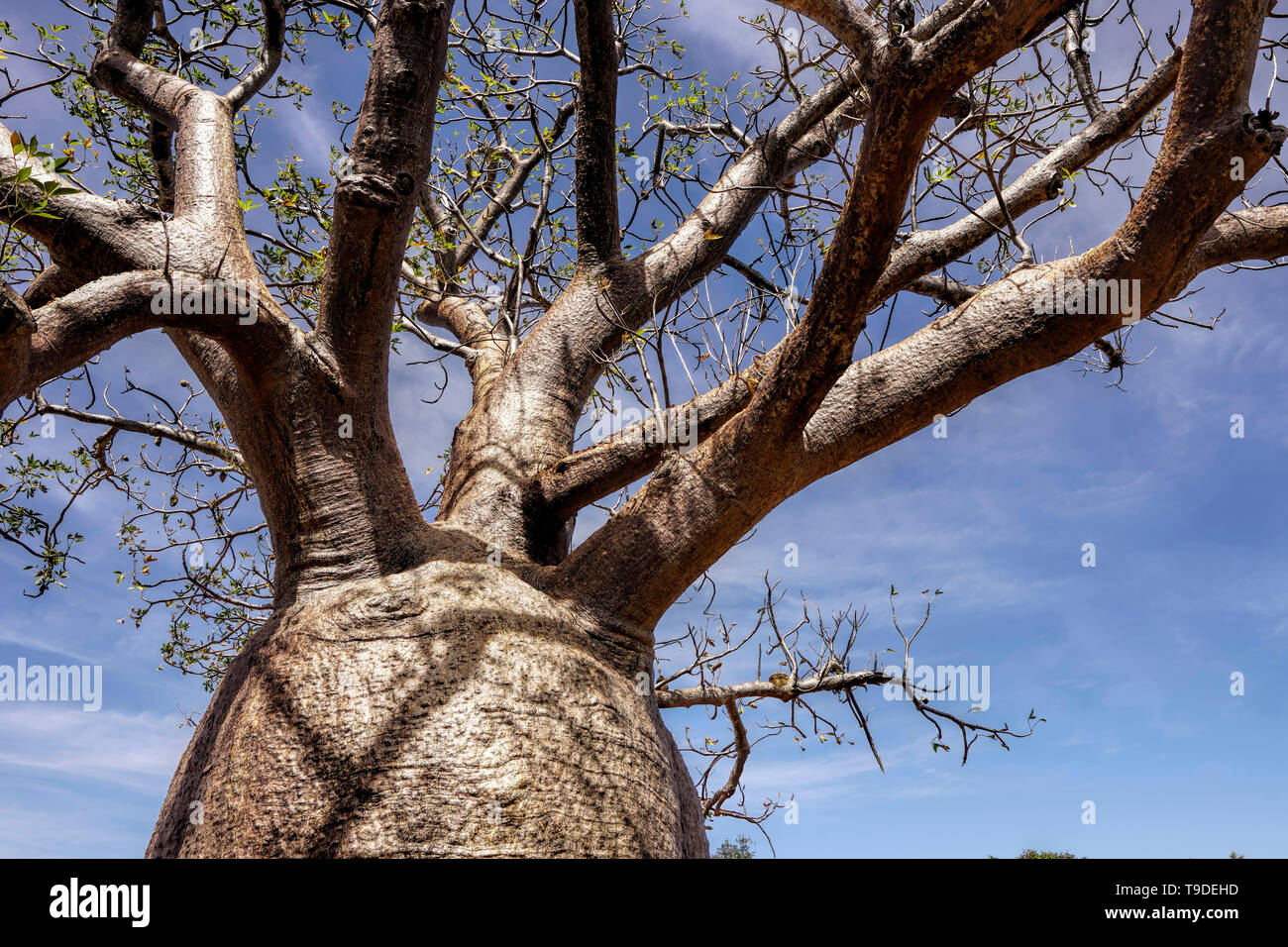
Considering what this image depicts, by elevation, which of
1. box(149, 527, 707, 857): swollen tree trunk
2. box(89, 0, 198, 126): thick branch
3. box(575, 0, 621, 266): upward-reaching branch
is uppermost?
box(89, 0, 198, 126): thick branch

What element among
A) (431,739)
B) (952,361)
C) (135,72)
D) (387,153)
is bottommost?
(431,739)

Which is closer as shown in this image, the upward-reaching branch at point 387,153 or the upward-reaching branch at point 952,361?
the upward-reaching branch at point 952,361

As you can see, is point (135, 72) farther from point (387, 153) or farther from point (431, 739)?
point (431, 739)

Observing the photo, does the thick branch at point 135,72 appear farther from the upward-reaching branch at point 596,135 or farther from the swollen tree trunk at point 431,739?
the swollen tree trunk at point 431,739

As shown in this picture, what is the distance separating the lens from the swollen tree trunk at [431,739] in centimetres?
242

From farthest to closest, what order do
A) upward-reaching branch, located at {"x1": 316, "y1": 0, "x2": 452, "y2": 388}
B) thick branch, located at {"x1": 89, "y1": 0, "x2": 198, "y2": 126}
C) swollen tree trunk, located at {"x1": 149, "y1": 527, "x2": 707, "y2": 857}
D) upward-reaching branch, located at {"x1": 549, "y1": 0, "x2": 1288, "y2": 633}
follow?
1. thick branch, located at {"x1": 89, "y1": 0, "x2": 198, "y2": 126}
2. upward-reaching branch, located at {"x1": 316, "y1": 0, "x2": 452, "y2": 388}
3. swollen tree trunk, located at {"x1": 149, "y1": 527, "x2": 707, "y2": 857}
4. upward-reaching branch, located at {"x1": 549, "y1": 0, "x2": 1288, "y2": 633}

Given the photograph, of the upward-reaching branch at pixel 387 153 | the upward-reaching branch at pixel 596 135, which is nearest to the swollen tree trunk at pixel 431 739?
the upward-reaching branch at pixel 387 153

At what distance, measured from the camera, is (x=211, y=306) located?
9.46ft

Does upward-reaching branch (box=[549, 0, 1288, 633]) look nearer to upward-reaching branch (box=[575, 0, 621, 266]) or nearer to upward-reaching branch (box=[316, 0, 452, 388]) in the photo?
upward-reaching branch (box=[316, 0, 452, 388])

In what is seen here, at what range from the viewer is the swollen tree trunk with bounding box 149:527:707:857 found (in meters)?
2.42

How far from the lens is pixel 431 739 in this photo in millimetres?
2512

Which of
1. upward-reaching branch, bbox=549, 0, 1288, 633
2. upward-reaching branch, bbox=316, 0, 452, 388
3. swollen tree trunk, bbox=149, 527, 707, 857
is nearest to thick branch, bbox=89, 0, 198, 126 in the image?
upward-reaching branch, bbox=316, 0, 452, 388

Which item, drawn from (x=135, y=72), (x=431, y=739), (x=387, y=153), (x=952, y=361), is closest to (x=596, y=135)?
(x=387, y=153)
